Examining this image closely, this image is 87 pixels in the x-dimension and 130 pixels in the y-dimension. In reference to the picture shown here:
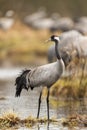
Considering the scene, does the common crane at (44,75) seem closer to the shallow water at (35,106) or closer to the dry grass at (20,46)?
the shallow water at (35,106)

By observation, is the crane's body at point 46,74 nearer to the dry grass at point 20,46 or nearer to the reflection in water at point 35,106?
the reflection in water at point 35,106

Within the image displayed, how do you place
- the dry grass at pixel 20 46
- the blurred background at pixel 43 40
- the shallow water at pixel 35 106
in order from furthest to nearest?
the dry grass at pixel 20 46
the blurred background at pixel 43 40
the shallow water at pixel 35 106

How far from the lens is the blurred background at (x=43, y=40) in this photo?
17781 mm

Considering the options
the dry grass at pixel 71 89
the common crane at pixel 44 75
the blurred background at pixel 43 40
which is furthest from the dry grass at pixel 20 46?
the common crane at pixel 44 75

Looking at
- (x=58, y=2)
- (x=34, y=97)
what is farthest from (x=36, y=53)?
(x=34, y=97)

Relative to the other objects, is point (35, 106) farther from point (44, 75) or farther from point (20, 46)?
point (20, 46)

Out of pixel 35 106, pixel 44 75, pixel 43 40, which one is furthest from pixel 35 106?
pixel 43 40

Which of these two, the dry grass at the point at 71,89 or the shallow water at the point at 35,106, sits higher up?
the dry grass at the point at 71,89

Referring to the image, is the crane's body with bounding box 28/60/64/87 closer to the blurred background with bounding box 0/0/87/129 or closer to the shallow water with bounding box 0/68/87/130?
the shallow water with bounding box 0/68/87/130

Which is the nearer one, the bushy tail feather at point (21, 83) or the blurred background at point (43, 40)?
the bushy tail feather at point (21, 83)

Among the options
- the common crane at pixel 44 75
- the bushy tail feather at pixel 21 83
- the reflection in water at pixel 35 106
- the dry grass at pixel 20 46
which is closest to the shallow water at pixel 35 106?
the reflection in water at pixel 35 106

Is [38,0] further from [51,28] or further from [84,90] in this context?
[84,90]

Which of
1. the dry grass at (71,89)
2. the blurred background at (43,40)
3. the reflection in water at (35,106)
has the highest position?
the blurred background at (43,40)

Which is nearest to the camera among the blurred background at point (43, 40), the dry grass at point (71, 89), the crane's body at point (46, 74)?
the crane's body at point (46, 74)
